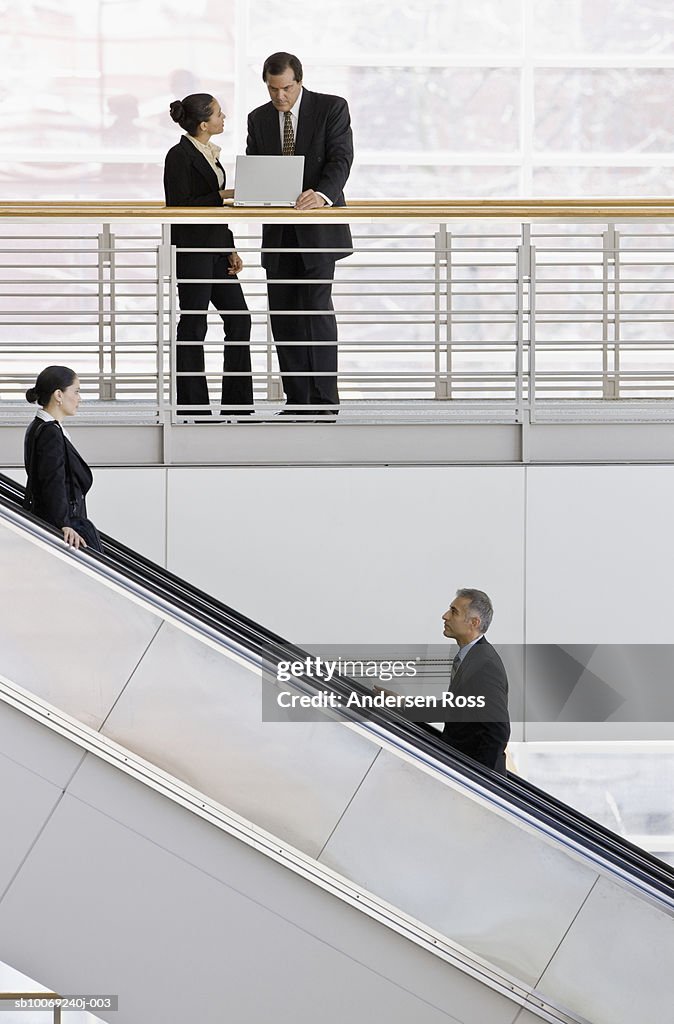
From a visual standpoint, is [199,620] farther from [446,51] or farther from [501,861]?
[446,51]

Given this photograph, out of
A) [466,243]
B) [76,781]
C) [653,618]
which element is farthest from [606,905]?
[466,243]

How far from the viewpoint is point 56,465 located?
11.3 ft

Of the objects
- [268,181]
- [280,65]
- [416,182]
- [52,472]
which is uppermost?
[416,182]

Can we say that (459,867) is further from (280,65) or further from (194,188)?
(280,65)

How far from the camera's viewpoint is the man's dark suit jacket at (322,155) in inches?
187

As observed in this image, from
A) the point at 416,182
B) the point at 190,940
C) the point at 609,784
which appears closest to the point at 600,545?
the point at 190,940

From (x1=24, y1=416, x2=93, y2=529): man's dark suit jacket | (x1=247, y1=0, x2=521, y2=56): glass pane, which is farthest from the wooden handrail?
(x1=247, y1=0, x2=521, y2=56): glass pane

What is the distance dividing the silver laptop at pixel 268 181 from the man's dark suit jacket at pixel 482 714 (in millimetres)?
1971

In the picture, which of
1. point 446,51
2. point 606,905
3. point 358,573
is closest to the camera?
point 606,905

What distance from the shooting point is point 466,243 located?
7922 mm

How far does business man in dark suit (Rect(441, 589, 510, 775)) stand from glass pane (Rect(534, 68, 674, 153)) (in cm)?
505

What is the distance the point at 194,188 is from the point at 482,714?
2656 millimetres

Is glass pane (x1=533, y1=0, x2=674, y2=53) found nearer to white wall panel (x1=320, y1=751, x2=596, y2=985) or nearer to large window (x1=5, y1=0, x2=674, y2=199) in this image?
large window (x1=5, y1=0, x2=674, y2=199)

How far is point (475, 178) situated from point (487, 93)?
58cm
